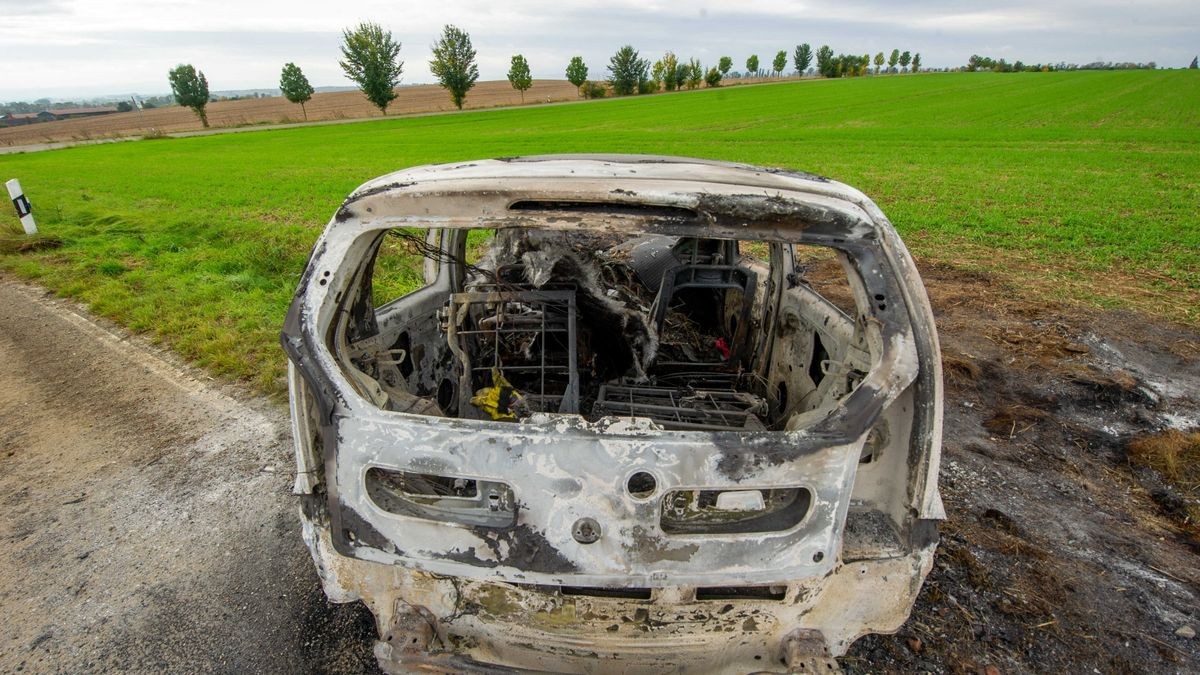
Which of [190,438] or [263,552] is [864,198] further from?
[190,438]

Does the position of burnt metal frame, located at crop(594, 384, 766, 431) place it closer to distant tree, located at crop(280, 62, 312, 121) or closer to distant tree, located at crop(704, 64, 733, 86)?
distant tree, located at crop(280, 62, 312, 121)

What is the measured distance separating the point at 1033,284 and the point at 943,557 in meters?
5.66

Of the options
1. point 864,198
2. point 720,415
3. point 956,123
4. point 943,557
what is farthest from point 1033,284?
point 956,123

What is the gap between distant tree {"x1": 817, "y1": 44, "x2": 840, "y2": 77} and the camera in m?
90.9

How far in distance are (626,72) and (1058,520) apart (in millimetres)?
73997

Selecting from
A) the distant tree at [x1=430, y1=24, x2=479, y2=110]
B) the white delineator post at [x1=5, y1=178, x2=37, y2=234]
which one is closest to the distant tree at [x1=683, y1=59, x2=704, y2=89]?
the distant tree at [x1=430, y1=24, x2=479, y2=110]

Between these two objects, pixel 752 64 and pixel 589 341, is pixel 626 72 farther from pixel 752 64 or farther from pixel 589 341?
pixel 589 341

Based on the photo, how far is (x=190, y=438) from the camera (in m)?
4.00

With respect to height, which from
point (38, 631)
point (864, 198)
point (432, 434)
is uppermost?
point (864, 198)

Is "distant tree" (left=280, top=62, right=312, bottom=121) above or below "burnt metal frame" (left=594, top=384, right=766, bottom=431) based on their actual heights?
above

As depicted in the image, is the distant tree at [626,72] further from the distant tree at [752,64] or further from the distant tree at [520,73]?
the distant tree at [752,64]

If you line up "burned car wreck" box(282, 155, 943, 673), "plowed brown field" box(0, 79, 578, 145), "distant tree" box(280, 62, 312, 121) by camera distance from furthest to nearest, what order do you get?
"distant tree" box(280, 62, 312, 121), "plowed brown field" box(0, 79, 578, 145), "burned car wreck" box(282, 155, 943, 673)

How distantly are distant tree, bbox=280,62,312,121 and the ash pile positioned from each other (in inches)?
2289

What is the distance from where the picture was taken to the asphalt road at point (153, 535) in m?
2.45
